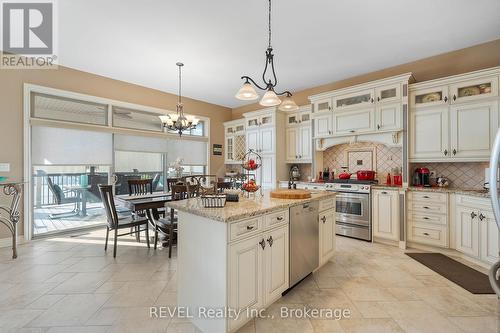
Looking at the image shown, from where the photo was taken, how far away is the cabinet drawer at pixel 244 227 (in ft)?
5.47

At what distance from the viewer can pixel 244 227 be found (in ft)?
5.77

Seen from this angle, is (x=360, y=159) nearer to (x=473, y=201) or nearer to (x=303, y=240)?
Result: (x=473, y=201)

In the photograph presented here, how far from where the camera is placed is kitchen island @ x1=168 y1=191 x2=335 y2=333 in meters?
1.65

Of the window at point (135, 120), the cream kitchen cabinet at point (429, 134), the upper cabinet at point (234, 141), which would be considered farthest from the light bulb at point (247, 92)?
the upper cabinet at point (234, 141)

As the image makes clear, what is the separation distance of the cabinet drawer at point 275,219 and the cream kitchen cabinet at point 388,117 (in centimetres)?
278

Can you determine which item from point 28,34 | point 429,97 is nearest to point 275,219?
point 429,97

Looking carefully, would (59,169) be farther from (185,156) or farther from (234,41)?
(234,41)

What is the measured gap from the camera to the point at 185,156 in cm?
596

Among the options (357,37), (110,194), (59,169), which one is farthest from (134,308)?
(357,37)

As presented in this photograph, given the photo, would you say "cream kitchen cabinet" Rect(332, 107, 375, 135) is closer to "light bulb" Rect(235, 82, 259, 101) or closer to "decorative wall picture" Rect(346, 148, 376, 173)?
"decorative wall picture" Rect(346, 148, 376, 173)

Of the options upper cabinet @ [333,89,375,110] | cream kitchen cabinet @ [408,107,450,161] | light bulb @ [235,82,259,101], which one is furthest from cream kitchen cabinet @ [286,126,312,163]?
light bulb @ [235,82,259,101]

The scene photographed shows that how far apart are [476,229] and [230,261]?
10.8 feet

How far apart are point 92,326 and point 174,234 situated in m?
1.56

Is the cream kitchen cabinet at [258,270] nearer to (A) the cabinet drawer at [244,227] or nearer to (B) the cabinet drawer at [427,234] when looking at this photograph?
(A) the cabinet drawer at [244,227]
